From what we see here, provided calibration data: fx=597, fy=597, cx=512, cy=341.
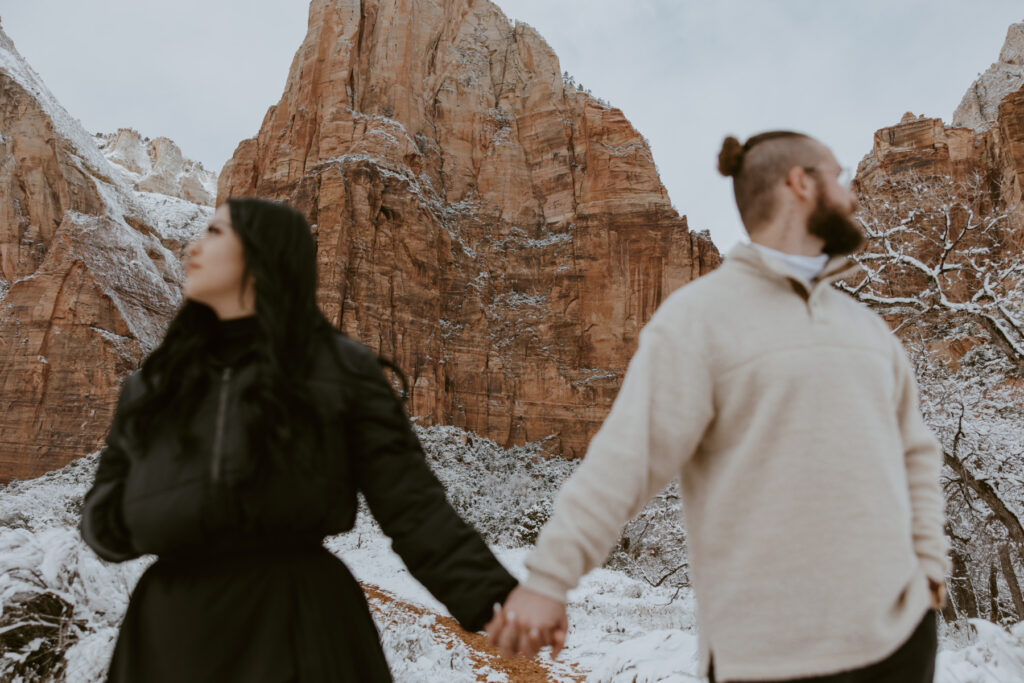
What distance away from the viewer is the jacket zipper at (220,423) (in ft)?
4.44

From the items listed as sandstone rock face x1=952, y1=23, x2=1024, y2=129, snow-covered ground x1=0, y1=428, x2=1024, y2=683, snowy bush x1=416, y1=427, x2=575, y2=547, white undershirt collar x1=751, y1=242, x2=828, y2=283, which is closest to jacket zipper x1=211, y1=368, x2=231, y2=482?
white undershirt collar x1=751, y1=242, x2=828, y2=283

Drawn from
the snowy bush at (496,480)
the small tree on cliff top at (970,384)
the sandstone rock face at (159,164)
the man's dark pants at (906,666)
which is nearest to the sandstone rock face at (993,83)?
the snowy bush at (496,480)

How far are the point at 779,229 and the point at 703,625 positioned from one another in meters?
1.04

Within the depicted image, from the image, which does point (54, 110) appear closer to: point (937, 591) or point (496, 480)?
point (496, 480)

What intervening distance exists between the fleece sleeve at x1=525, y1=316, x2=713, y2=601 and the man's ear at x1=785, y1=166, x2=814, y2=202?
0.55 metres

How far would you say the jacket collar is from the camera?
4.91 ft

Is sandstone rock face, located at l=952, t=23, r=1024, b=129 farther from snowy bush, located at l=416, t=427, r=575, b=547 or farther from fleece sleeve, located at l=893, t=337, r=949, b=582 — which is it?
fleece sleeve, located at l=893, t=337, r=949, b=582

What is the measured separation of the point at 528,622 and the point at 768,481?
64 centimetres

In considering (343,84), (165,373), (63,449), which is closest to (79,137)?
(343,84)

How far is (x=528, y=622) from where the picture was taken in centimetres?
136

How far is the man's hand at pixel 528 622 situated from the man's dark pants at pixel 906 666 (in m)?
0.42

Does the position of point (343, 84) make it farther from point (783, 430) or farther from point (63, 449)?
point (783, 430)

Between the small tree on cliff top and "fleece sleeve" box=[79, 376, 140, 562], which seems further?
the small tree on cliff top

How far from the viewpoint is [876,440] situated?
4.59 feet
